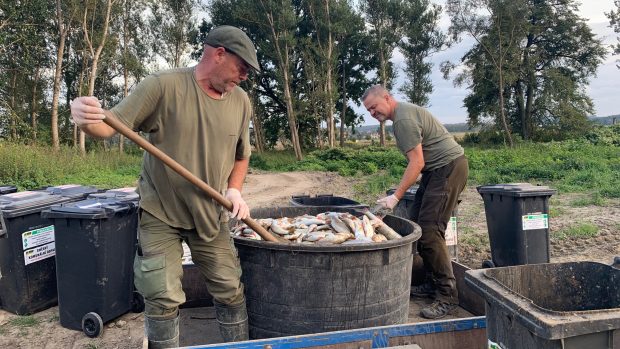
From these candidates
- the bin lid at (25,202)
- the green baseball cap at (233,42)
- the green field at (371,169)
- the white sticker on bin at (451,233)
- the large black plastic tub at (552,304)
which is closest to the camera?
the large black plastic tub at (552,304)

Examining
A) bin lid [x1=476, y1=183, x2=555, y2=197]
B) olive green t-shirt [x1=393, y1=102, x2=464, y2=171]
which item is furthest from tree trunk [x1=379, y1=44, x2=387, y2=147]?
olive green t-shirt [x1=393, y1=102, x2=464, y2=171]

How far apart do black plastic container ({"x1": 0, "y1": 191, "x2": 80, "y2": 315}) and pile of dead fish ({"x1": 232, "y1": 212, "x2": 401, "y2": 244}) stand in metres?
2.05

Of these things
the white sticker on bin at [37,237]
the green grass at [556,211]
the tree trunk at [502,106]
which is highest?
the tree trunk at [502,106]

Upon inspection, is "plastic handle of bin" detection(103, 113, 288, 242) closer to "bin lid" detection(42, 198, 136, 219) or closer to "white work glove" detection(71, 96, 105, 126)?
"white work glove" detection(71, 96, 105, 126)

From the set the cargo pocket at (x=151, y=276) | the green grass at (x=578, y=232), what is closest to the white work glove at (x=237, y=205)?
the cargo pocket at (x=151, y=276)

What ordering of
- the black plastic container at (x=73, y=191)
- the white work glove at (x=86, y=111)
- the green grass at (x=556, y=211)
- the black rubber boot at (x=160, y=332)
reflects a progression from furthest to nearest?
1. the green grass at (x=556, y=211)
2. the black plastic container at (x=73, y=191)
3. the black rubber boot at (x=160, y=332)
4. the white work glove at (x=86, y=111)

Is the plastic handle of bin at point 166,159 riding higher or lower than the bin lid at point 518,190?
higher

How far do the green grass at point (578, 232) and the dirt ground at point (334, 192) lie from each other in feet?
0.05

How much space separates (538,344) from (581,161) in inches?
593

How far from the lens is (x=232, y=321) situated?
305 cm

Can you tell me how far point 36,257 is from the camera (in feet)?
14.3

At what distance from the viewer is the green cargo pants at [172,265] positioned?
2.75 meters

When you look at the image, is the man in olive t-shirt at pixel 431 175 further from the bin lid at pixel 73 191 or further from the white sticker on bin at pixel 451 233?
the bin lid at pixel 73 191

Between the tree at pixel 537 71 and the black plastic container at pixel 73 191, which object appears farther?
the tree at pixel 537 71
